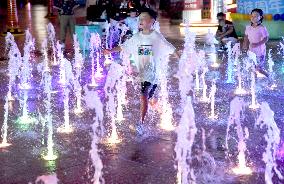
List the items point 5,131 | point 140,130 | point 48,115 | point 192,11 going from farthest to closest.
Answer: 1. point 192,11
2. point 48,115
3. point 5,131
4. point 140,130

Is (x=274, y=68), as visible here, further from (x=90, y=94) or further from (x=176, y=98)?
(x=90, y=94)

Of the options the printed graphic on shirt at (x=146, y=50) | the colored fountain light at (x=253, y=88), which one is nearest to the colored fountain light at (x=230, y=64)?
the colored fountain light at (x=253, y=88)

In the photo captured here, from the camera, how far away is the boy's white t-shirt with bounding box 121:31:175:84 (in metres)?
6.89

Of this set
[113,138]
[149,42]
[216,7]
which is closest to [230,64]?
[149,42]

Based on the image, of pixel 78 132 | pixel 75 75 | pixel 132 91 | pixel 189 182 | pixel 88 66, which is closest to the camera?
pixel 189 182

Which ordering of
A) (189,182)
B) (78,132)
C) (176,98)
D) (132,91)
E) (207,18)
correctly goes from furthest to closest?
(207,18), (132,91), (176,98), (78,132), (189,182)

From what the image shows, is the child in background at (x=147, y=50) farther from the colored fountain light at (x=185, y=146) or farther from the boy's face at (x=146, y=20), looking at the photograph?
the colored fountain light at (x=185, y=146)

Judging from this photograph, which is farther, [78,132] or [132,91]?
[132,91]

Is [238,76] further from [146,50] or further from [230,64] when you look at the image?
[146,50]

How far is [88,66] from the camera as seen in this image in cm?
1264

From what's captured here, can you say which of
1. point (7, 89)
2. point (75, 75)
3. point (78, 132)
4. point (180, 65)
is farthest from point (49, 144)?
point (180, 65)

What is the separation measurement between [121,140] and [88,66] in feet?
20.0

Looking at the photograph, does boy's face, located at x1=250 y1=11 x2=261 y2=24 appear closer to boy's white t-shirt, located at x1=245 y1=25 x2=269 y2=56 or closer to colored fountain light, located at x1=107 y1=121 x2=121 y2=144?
boy's white t-shirt, located at x1=245 y1=25 x2=269 y2=56

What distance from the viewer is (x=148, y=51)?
6887mm
